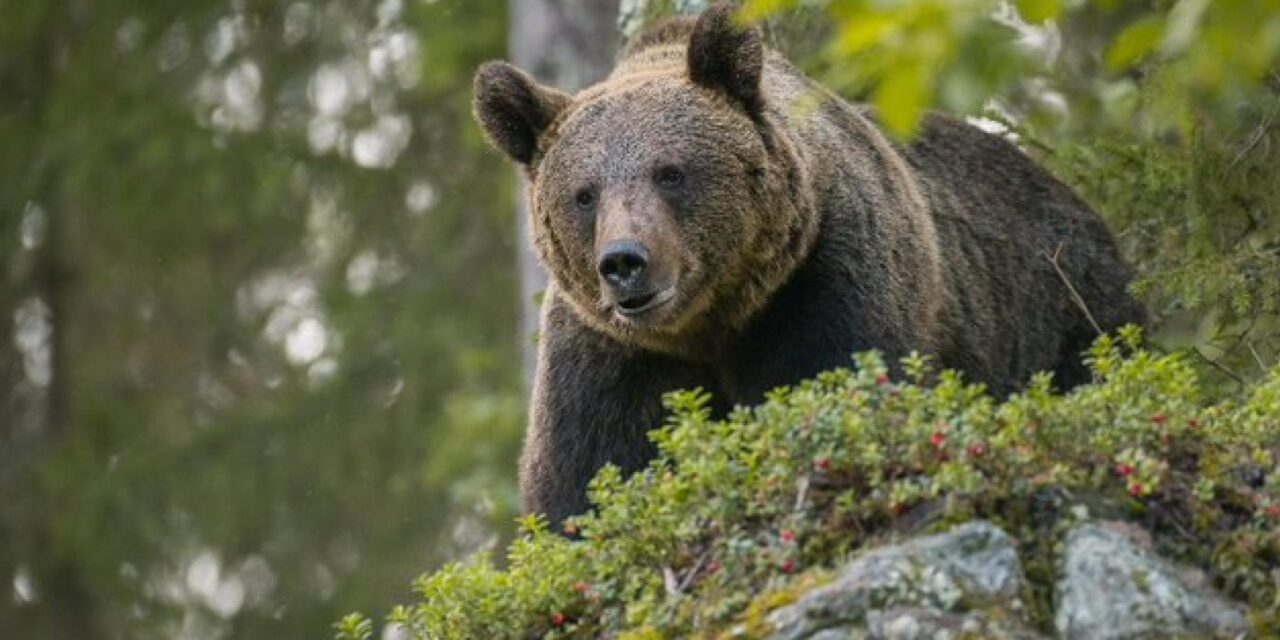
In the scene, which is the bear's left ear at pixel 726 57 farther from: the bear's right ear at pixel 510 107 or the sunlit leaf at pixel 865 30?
the sunlit leaf at pixel 865 30

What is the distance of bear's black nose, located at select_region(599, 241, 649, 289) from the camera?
751 centimetres

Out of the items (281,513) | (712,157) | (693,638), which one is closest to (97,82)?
(281,513)

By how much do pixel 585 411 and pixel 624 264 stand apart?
2.30 ft

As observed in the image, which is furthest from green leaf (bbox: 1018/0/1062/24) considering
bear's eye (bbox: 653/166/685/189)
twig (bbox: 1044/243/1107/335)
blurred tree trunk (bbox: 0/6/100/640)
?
blurred tree trunk (bbox: 0/6/100/640)

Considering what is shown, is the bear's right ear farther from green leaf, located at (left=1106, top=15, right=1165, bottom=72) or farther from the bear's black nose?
green leaf, located at (left=1106, top=15, right=1165, bottom=72)

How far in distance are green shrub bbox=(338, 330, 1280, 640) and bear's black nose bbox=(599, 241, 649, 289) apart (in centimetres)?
135

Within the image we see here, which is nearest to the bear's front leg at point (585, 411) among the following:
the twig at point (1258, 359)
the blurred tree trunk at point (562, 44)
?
the twig at point (1258, 359)

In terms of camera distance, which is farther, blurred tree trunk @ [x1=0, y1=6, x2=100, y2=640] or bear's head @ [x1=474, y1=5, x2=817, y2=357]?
blurred tree trunk @ [x1=0, y1=6, x2=100, y2=640]

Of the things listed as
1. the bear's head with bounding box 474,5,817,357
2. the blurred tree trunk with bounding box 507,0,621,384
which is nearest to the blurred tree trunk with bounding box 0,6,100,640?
the blurred tree trunk with bounding box 507,0,621,384

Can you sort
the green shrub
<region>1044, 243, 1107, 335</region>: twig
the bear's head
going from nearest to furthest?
the green shrub < the bear's head < <region>1044, 243, 1107, 335</region>: twig

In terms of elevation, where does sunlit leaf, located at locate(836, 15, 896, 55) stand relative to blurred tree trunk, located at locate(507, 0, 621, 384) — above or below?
below

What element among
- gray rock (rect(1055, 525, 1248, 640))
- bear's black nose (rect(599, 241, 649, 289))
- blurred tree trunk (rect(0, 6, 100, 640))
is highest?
blurred tree trunk (rect(0, 6, 100, 640))

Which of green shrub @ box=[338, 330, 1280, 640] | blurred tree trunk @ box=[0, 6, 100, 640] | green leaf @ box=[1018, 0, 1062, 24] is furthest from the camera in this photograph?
blurred tree trunk @ box=[0, 6, 100, 640]

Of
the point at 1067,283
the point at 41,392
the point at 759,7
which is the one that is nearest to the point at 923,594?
the point at 759,7
